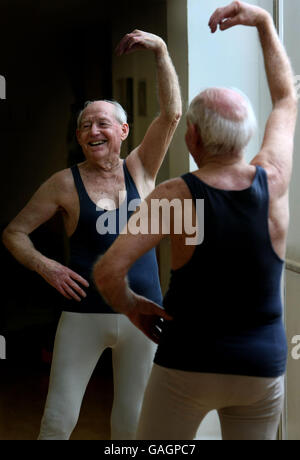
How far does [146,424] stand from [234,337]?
262 millimetres

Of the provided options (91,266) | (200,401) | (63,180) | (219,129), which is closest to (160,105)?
(63,180)

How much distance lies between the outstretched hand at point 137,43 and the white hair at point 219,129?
0.49 m

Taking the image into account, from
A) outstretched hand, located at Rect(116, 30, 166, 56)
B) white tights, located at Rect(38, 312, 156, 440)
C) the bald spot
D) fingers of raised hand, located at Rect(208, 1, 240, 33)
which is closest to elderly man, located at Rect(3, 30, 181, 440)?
white tights, located at Rect(38, 312, 156, 440)

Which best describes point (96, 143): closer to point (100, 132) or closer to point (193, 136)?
point (100, 132)

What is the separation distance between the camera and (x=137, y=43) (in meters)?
1.68

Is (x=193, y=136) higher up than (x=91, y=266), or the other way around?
(x=193, y=136)

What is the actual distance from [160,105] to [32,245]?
624 millimetres

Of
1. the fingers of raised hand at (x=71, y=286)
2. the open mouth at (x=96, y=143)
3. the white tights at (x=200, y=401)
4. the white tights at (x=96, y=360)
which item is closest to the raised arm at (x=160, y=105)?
the open mouth at (x=96, y=143)

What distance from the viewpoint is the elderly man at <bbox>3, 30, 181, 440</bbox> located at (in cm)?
186

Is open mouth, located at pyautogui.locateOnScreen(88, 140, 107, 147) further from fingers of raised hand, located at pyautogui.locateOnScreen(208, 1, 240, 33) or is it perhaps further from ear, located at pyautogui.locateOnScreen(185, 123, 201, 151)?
ear, located at pyautogui.locateOnScreen(185, 123, 201, 151)

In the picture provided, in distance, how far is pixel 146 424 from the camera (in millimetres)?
1245

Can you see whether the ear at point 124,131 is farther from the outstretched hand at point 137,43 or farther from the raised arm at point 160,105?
the outstretched hand at point 137,43

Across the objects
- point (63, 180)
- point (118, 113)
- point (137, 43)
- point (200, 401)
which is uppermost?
point (137, 43)
